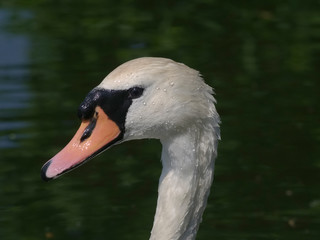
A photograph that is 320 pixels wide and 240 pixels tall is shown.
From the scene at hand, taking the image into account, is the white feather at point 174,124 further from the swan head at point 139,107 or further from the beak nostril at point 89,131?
the beak nostril at point 89,131

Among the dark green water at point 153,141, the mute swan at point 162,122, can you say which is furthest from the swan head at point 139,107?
the dark green water at point 153,141

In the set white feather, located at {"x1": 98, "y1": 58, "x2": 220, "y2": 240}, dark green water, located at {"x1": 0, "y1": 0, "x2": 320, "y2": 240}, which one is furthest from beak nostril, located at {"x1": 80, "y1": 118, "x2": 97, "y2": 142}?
dark green water, located at {"x1": 0, "y1": 0, "x2": 320, "y2": 240}

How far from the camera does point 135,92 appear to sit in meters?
5.00

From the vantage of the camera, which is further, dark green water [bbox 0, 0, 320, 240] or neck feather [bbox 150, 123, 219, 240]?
dark green water [bbox 0, 0, 320, 240]

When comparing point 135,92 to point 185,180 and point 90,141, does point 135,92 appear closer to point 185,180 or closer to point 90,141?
point 90,141

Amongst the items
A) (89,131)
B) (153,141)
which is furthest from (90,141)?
(153,141)

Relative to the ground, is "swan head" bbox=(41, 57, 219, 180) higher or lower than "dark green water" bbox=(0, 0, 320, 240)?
higher

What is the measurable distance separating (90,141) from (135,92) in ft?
1.04

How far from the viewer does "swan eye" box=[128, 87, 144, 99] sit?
16.4 feet

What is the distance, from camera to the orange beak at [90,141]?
502cm

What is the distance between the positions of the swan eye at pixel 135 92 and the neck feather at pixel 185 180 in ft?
0.85

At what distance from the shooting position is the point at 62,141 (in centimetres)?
890

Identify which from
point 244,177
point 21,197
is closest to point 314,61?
point 244,177

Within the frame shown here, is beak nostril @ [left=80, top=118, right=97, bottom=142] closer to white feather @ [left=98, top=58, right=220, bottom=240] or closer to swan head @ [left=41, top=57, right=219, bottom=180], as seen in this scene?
swan head @ [left=41, top=57, right=219, bottom=180]
